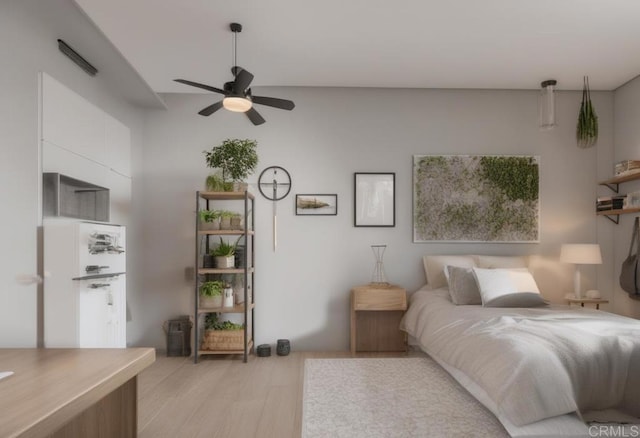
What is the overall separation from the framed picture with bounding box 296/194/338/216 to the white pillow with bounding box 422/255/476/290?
45.6 inches

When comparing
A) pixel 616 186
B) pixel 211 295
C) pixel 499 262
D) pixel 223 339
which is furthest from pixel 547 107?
pixel 223 339

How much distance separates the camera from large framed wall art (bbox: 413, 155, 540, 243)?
4.82 meters

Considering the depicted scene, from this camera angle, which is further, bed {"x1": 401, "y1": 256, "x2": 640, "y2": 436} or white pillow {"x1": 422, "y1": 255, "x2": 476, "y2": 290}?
white pillow {"x1": 422, "y1": 255, "x2": 476, "y2": 290}

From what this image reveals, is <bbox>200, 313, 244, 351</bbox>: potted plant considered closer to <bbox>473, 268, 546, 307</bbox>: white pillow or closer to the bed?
the bed

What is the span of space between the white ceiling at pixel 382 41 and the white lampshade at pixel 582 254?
1.71 metres

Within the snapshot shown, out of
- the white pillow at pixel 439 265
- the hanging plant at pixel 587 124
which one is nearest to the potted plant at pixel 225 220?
the white pillow at pixel 439 265

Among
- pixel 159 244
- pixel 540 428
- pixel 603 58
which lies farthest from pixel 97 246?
pixel 603 58

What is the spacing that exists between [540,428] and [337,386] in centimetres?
154

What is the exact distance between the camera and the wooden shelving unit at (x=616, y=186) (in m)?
4.34

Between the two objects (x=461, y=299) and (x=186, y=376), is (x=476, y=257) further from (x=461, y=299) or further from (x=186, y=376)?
(x=186, y=376)

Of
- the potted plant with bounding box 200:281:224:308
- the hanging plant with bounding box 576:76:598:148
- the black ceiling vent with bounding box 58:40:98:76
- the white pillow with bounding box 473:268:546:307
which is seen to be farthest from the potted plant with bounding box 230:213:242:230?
the hanging plant with bounding box 576:76:598:148

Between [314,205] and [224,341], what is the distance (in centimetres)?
167

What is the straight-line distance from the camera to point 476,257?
4.65 meters

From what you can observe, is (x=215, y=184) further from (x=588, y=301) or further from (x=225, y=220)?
(x=588, y=301)
